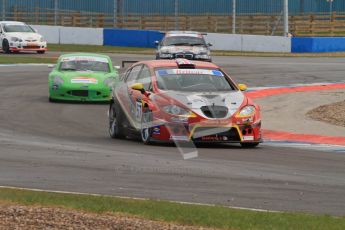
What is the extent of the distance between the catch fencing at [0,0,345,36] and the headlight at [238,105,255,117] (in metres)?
36.2

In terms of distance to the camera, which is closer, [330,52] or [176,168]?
[176,168]

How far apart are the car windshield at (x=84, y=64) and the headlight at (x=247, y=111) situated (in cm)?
953

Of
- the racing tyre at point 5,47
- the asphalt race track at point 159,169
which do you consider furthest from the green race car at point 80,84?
the racing tyre at point 5,47

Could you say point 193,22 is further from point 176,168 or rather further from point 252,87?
point 176,168

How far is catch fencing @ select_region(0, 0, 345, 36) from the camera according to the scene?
5278 centimetres

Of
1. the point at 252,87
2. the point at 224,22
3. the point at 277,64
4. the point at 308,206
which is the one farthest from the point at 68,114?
the point at 224,22

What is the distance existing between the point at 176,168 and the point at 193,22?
43045 millimetres

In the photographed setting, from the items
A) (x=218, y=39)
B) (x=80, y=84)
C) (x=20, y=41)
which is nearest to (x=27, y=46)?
(x=20, y=41)

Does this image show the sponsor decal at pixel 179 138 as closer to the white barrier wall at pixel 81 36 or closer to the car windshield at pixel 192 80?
the car windshield at pixel 192 80

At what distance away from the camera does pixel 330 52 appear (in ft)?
154

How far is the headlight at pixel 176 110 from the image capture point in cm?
1508

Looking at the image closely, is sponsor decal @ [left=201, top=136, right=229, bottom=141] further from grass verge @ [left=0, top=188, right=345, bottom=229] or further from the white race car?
the white race car

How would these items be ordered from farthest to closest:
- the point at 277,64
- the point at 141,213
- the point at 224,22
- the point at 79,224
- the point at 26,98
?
1. the point at 224,22
2. the point at 277,64
3. the point at 26,98
4. the point at 141,213
5. the point at 79,224

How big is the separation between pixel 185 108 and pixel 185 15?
39473mm
